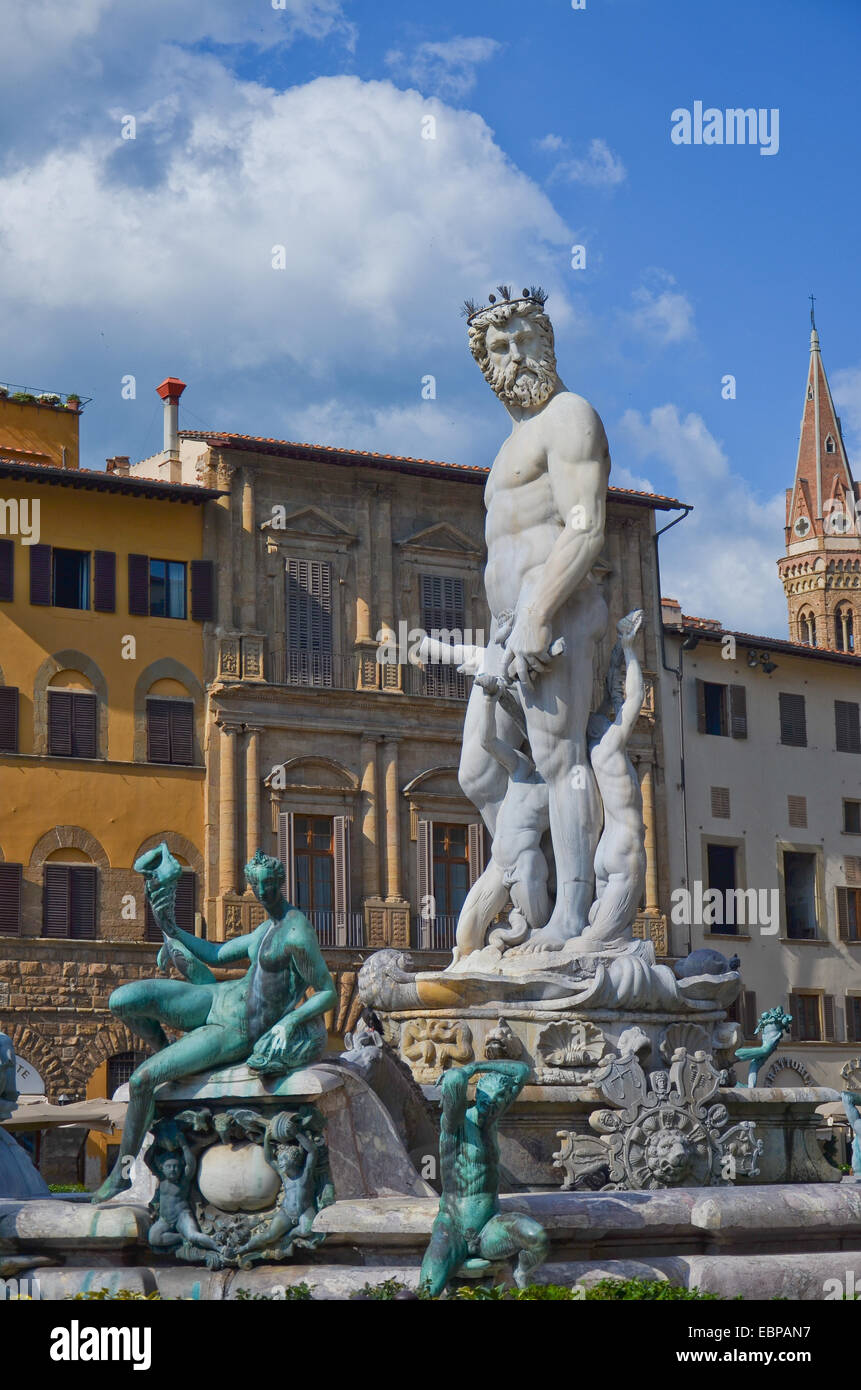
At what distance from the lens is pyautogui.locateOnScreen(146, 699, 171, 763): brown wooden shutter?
133 feet

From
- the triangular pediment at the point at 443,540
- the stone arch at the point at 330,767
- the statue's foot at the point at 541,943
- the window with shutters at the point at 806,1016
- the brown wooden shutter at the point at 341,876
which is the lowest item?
the window with shutters at the point at 806,1016

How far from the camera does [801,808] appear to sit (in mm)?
48688

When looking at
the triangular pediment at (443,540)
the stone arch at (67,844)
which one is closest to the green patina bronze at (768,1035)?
the stone arch at (67,844)

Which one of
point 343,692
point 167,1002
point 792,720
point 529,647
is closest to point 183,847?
point 343,692

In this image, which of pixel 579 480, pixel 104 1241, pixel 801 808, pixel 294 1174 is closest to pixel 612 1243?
pixel 294 1174

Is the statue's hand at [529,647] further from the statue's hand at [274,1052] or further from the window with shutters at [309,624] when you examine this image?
the window with shutters at [309,624]

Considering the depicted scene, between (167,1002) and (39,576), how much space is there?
3300 cm

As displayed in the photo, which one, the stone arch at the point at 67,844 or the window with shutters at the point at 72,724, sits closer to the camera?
the stone arch at the point at 67,844

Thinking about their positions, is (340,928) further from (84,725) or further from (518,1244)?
(518,1244)

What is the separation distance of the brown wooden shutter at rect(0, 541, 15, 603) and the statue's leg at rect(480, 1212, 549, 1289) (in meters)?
33.9

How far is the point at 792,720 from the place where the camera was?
49.1m

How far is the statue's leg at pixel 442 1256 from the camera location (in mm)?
6762

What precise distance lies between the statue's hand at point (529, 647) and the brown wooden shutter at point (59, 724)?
29.3 meters

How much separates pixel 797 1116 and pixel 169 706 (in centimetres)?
3130
